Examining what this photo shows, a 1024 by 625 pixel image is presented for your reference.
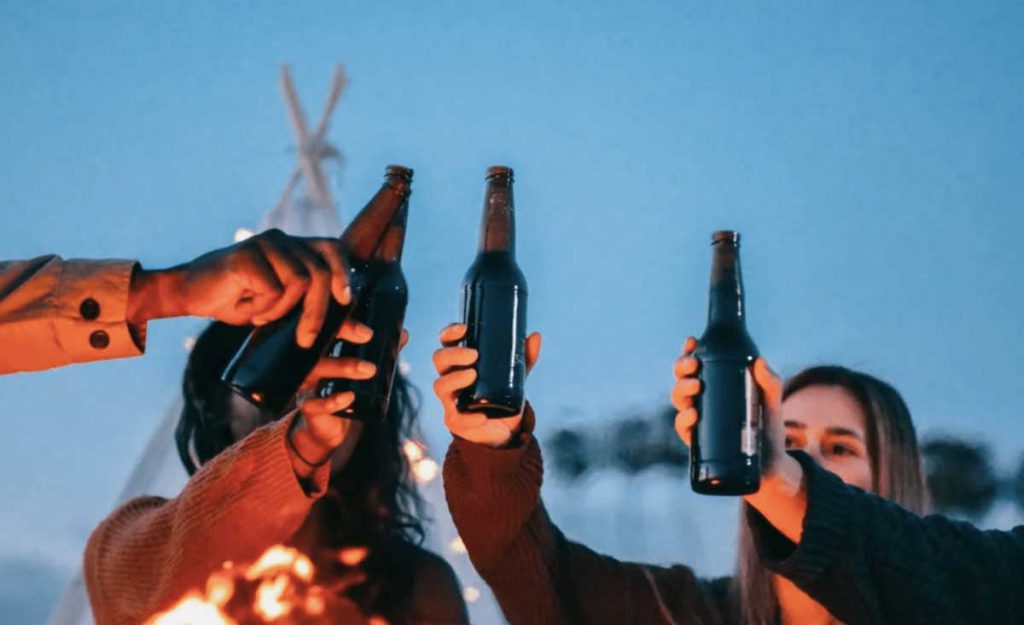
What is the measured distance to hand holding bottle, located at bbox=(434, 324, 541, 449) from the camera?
166 cm

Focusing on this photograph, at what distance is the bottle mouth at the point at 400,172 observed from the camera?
1.88m

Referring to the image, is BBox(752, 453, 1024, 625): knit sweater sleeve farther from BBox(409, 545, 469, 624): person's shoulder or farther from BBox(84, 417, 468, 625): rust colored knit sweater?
BBox(409, 545, 469, 624): person's shoulder

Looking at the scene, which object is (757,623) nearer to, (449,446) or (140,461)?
(449,446)

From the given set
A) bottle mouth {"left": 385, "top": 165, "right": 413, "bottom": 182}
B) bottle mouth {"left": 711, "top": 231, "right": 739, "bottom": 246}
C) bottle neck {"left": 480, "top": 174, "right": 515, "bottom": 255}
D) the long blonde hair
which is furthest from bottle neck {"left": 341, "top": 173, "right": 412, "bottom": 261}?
the long blonde hair

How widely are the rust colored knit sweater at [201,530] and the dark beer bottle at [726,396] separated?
0.65m

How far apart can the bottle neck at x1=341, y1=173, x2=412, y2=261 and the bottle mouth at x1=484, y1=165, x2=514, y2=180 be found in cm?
14

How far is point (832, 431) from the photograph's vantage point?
231 centimetres

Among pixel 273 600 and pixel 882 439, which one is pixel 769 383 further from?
pixel 273 600

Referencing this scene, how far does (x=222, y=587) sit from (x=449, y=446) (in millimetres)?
511

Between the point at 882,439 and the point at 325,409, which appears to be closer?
the point at 325,409

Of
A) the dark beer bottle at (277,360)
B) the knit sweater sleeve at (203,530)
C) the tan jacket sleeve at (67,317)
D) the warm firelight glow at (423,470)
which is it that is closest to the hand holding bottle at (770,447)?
the dark beer bottle at (277,360)

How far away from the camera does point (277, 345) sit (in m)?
1.58

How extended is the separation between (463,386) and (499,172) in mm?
388

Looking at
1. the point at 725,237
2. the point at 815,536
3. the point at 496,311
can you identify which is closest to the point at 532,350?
the point at 496,311
